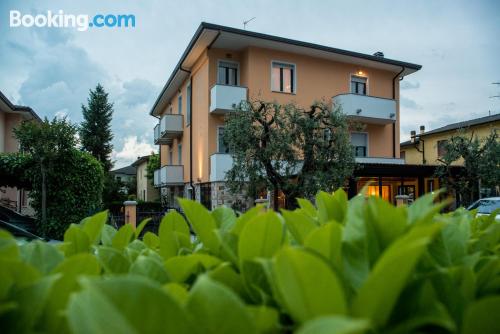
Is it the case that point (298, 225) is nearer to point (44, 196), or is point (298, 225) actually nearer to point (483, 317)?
point (483, 317)

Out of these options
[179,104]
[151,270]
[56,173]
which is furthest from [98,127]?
[151,270]

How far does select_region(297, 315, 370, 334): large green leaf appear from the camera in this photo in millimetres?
358

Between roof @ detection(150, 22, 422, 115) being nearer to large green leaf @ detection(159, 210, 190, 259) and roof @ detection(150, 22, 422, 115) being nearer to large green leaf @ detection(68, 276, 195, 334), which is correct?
large green leaf @ detection(159, 210, 190, 259)

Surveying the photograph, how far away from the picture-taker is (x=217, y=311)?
1.50 ft

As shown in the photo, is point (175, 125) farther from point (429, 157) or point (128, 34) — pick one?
point (429, 157)

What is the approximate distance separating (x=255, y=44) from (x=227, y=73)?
5.99 feet

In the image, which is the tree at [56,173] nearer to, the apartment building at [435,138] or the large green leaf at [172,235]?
the large green leaf at [172,235]

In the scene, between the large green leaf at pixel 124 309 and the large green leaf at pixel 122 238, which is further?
the large green leaf at pixel 122 238

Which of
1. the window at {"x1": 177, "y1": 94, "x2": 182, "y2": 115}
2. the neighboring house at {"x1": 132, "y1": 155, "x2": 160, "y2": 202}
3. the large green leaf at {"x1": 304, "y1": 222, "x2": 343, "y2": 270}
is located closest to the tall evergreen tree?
the neighboring house at {"x1": 132, "y1": 155, "x2": 160, "y2": 202}

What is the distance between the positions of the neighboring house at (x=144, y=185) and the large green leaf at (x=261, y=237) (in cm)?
3543

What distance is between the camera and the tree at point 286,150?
38.1 ft

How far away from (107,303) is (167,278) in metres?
0.38

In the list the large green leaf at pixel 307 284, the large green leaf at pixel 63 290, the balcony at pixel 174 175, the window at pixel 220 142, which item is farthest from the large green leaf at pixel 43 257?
the balcony at pixel 174 175

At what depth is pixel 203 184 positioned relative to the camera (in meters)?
17.1
